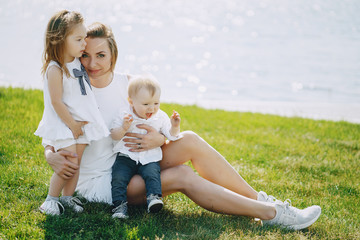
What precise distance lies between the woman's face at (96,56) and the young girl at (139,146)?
280 mm

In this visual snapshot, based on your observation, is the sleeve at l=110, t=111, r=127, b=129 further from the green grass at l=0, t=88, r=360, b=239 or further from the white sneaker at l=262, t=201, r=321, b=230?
the white sneaker at l=262, t=201, r=321, b=230

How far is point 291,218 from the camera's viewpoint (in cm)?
308

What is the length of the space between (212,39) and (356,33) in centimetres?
646

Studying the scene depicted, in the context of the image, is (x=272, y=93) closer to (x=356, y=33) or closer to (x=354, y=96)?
(x=354, y=96)

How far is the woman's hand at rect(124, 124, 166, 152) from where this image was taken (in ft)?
9.95

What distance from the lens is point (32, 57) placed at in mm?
11641

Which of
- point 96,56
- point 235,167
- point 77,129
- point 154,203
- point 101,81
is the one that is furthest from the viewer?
point 235,167

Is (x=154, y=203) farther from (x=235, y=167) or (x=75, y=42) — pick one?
(x=235, y=167)

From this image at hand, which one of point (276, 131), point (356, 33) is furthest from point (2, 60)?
point (356, 33)

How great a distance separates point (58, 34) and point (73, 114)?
565 millimetres

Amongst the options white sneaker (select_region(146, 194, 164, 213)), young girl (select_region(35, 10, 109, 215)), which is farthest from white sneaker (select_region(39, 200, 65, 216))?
white sneaker (select_region(146, 194, 164, 213))

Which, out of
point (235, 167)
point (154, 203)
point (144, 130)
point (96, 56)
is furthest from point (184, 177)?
point (235, 167)

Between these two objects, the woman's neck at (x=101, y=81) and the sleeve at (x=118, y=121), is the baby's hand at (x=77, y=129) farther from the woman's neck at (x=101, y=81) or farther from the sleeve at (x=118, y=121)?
the woman's neck at (x=101, y=81)

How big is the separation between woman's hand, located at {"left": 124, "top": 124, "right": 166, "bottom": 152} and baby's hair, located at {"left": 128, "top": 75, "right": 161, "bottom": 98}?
275 millimetres
